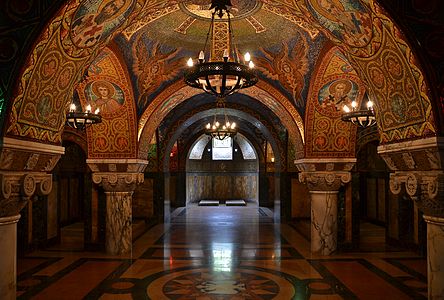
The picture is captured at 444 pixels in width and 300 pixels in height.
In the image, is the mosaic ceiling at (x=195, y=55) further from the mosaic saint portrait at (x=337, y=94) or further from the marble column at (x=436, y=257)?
the marble column at (x=436, y=257)

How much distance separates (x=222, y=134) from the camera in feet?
47.7

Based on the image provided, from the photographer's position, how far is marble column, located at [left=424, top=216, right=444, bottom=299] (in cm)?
399

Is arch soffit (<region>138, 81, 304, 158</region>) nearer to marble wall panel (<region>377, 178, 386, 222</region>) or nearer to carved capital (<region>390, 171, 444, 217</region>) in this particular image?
marble wall panel (<region>377, 178, 386, 222</region>)

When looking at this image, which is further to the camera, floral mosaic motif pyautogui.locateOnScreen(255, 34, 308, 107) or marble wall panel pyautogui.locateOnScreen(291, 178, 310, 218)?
marble wall panel pyautogui.locateOnScreen(291, 178, 310, 218)

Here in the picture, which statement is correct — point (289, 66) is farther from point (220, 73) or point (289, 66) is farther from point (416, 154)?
point (416, 154)

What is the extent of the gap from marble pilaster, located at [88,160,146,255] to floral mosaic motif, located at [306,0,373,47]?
5.65 m

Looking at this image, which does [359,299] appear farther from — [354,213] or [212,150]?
[212,150]

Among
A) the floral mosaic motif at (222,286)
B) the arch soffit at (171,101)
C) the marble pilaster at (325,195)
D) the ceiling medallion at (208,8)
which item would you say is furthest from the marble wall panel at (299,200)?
the ceiling medallion at (208,8)

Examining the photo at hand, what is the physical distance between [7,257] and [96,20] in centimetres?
282

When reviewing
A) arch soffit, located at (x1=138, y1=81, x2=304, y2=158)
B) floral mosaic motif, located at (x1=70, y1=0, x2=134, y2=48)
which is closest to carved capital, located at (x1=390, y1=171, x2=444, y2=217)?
floral mosaic motif, located at (x1=70, y1=0, x2=134, y2=48)

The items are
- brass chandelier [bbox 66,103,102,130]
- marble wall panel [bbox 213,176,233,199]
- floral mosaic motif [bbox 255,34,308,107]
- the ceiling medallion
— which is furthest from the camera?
marble wall panel [bbox 213,176,233,199]

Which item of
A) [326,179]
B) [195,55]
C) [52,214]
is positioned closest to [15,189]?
[195,55]

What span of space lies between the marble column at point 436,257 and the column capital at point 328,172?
505 centimetres

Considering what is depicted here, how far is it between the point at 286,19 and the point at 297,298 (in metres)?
4.74
